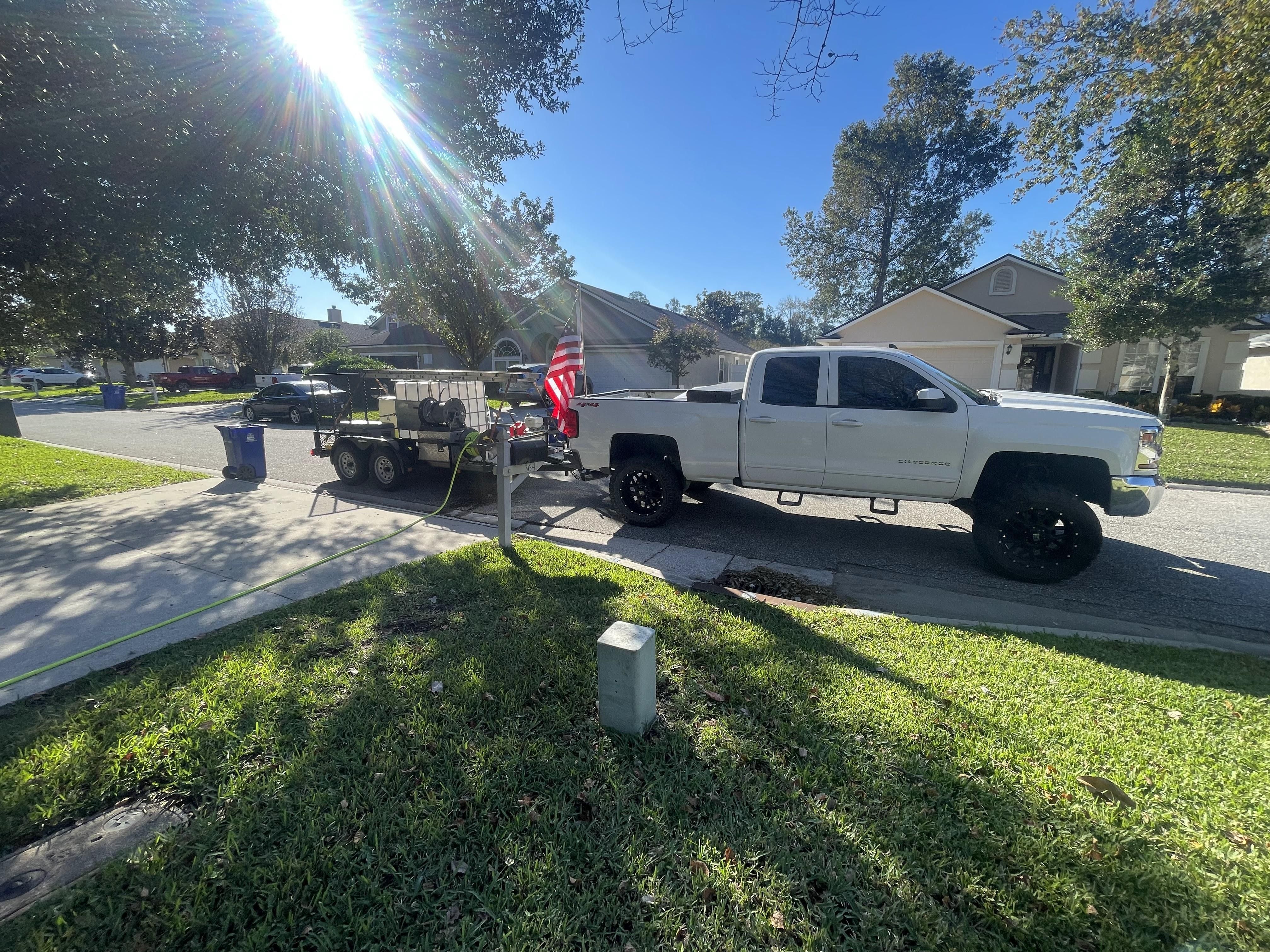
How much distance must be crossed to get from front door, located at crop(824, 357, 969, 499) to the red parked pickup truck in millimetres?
42488

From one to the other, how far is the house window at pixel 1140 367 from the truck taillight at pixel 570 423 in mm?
22837

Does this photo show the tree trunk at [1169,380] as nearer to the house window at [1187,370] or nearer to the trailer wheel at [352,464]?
the house window at [1187,370]

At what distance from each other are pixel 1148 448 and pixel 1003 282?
21595mm

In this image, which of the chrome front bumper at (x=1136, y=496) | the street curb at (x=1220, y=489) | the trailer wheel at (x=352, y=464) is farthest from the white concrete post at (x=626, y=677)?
the street curb at (x=1220, y=489)

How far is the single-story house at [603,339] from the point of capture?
83.6ft

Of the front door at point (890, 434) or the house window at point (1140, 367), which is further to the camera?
the house window at point (1140, 367)

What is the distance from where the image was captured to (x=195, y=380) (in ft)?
123

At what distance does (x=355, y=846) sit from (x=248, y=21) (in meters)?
9.39

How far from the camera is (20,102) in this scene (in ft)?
19.3

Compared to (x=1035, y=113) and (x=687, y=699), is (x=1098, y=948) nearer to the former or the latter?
(x=687, y=699)

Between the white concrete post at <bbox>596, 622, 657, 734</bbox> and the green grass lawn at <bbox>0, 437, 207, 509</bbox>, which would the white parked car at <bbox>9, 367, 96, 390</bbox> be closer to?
the green grass lawn at <bbox>0, 437, 207, 509</bbox>

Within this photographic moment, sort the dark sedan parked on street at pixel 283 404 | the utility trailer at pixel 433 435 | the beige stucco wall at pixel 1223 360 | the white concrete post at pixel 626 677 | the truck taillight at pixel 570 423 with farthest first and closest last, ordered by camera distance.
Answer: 1. the dark sedan parked on street at pixel 283 404
2. the beige stucco wall at pixel 1223 360
3. the utility trailer at pixel 433 435
4. the truck taillight at pixel 570 423
5. the white concrete post at pixel 626 677

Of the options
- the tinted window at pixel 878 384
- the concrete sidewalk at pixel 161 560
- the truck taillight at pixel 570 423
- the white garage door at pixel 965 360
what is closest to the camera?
the concrete sidewalk at pixel 161 560

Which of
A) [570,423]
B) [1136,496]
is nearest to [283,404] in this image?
[570,423]
